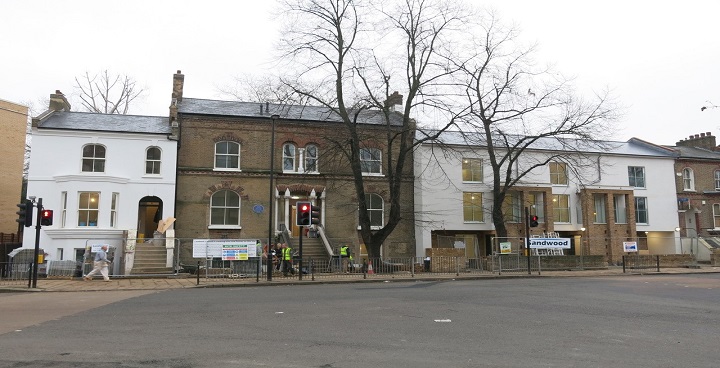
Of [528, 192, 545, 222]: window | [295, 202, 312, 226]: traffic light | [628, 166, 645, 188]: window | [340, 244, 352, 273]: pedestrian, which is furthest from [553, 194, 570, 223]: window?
[295, 202, 312, 226]: traffic light

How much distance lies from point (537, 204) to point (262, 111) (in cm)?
1870

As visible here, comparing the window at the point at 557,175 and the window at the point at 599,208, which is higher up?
the window at the point at 557,175

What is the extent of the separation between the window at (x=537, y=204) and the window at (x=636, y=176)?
7726 mm

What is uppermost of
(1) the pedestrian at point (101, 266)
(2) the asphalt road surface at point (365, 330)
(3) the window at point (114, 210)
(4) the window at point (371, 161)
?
(4) the window at point (371, 161)

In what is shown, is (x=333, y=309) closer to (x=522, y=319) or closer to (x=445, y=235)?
(x=522, y=319)

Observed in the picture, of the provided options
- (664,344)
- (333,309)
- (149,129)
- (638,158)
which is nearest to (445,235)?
(638,158)

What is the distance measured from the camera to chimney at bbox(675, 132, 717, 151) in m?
43.1

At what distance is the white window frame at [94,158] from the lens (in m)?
26.9

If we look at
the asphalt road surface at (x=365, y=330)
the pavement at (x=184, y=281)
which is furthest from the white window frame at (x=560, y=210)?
the asphalt road surface at (x=365, y=330)

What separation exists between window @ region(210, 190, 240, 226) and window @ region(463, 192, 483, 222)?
14143mm

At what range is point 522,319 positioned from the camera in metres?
10.9

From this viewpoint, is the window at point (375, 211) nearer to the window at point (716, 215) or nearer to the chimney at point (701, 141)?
the window at point (716, 215)

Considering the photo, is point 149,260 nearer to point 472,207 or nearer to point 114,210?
point 114,210

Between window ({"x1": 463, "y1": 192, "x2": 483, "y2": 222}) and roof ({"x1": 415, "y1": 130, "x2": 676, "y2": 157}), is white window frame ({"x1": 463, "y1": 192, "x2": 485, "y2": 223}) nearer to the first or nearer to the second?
window ({"x1": 463, "y1": 192, "x2": 483, "y2": 222})
